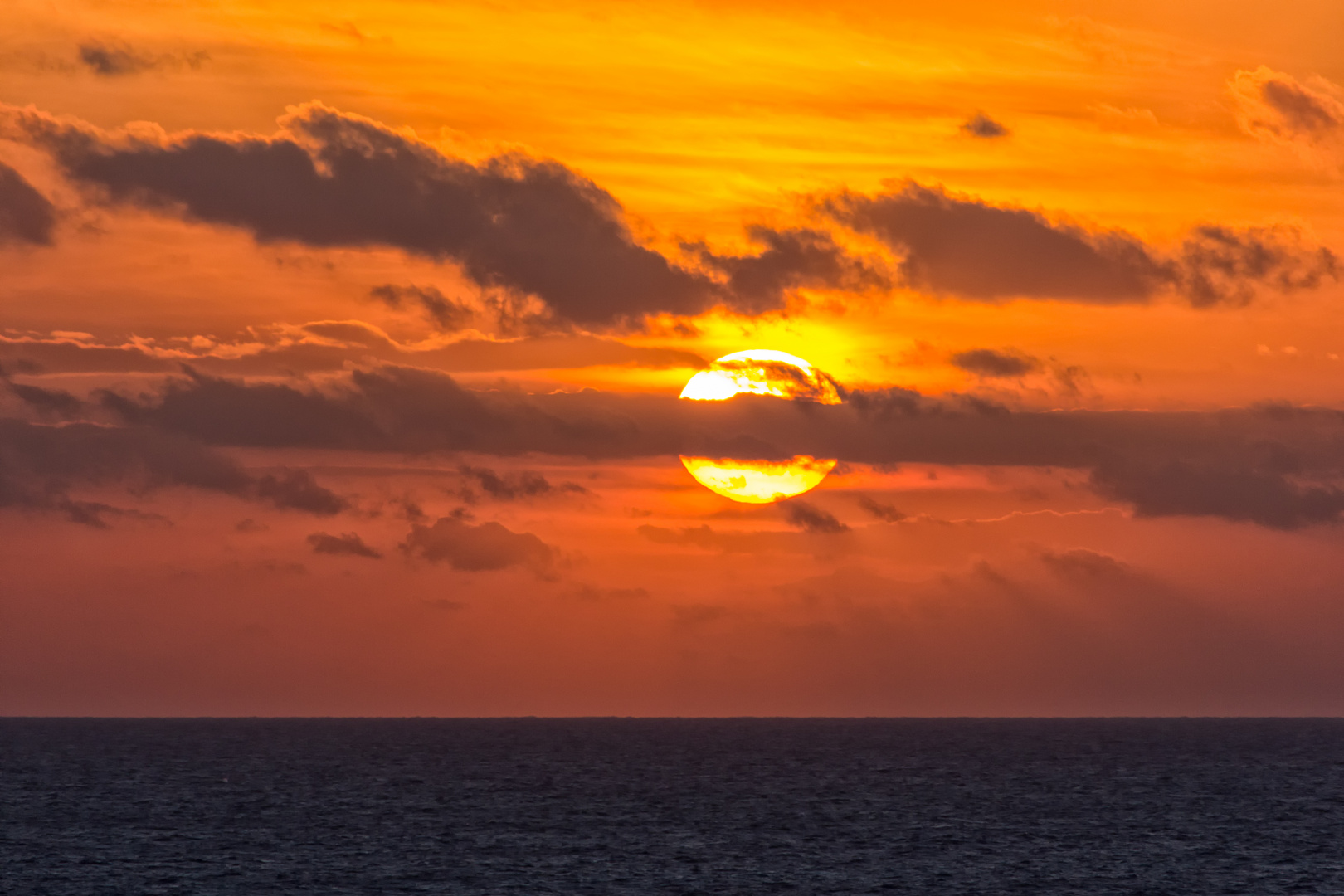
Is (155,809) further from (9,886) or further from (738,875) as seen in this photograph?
(738,875)

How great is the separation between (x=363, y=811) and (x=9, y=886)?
52.6 m

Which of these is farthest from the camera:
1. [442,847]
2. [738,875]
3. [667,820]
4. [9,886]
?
[667,820]

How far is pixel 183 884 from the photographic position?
3856 inches

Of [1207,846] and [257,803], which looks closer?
[1207,846]

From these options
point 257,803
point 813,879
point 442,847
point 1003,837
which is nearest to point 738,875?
point 813,879

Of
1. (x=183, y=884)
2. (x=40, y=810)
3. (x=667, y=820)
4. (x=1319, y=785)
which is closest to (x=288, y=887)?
(x=183, y=884)

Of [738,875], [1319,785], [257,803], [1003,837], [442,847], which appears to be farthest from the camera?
[1319,785]

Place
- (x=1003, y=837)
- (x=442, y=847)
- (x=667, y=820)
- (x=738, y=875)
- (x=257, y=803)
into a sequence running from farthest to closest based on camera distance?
(x=257, y=803)
(x=667, y=820)
(x=1003, y=837)
(x=442, y=847)
(x=738, y=875)

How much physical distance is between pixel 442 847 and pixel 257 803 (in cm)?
4523

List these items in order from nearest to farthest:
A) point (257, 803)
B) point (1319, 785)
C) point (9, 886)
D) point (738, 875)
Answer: point (9, 886) → point (738, 875) → point (257, 803) → point (1319, 785)

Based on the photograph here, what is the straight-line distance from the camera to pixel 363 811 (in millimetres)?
146750

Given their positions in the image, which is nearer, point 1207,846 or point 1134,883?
point 1134,883

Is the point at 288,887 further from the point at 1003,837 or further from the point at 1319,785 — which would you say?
the point at 1319,785

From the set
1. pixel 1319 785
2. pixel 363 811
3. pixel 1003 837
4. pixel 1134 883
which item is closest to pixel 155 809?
pixel 363 811
